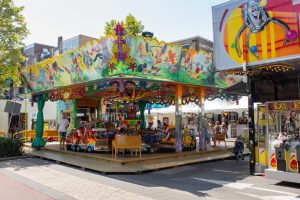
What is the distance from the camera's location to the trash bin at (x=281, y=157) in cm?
856

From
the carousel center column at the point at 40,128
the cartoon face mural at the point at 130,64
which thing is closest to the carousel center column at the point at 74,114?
the carousel center column at the point at 40,128

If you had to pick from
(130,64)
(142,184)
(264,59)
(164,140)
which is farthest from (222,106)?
(142,184)

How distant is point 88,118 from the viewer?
68.0ft

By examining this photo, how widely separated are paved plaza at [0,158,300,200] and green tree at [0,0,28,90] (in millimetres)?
6432

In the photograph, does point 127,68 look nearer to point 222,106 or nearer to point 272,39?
point 272,39

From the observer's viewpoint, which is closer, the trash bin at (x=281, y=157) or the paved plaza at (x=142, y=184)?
the paved plaza at (x=142, y=184)

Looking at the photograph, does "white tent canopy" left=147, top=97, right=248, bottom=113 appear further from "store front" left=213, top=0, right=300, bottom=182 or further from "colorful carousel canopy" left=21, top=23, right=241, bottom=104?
"store front" left=213, top=0, right=300, bottom=182

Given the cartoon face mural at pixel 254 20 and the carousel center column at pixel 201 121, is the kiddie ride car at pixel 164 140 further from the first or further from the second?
the cartoon face mural at pixel 254 20

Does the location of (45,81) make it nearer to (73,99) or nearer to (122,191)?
(73,99)

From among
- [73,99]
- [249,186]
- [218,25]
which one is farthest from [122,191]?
[73,99]

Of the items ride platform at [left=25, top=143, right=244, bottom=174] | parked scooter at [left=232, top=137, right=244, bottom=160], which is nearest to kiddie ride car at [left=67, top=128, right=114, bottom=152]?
ride platform at [left=25, top=143, right=244, bottom=174]

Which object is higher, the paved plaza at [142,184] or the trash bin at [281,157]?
the trash bin at [281,157]

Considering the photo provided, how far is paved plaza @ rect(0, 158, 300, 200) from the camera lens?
7246 millimetres

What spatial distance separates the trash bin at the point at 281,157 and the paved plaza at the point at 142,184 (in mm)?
477
